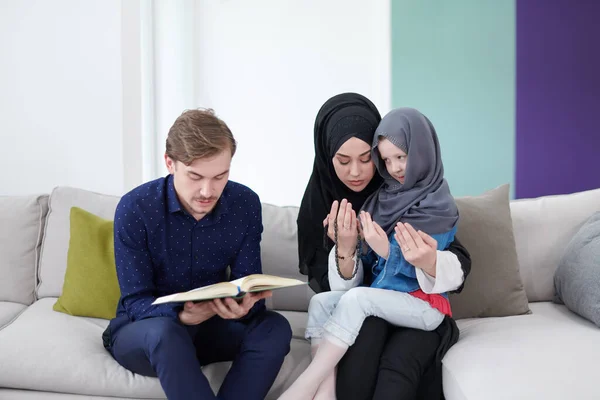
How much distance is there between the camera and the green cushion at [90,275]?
7.72 ft

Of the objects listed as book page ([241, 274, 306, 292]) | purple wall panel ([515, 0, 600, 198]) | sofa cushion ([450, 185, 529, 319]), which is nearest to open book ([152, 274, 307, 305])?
book page ([241, 274, 306, 292])

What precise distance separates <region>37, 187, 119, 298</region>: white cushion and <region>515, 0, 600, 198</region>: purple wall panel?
2.33 meters

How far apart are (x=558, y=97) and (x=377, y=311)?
237 cm

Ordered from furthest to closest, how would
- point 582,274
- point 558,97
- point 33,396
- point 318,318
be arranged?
point 558,97, point 582,274, point 318,318, point 33,396

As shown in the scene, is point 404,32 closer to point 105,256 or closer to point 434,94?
point 434,94

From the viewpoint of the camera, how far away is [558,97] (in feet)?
12.3

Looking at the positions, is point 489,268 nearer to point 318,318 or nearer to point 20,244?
point 318,318

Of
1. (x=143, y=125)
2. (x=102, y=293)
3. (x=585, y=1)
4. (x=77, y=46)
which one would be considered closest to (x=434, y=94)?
(x=585, y=1)

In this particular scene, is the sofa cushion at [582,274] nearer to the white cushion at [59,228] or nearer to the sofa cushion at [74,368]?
the sofa cushion at [74,368]

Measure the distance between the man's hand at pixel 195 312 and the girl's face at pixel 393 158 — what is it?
700 mm

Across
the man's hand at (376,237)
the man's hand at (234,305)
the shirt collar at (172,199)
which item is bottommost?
the man's hand at (234,305)

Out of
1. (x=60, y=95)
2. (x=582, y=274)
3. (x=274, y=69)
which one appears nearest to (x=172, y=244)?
(x=582, y=274)

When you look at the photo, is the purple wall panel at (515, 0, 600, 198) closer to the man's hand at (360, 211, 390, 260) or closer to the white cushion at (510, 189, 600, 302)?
the white cushion at (510, 189, 600, 302)

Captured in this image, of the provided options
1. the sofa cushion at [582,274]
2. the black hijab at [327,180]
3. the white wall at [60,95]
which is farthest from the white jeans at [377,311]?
the white wall at [60,95]
